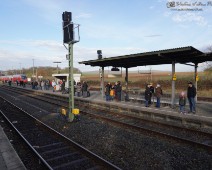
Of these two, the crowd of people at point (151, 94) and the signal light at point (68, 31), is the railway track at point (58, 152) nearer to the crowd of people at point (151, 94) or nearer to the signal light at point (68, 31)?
the signal light at point (68, 31)

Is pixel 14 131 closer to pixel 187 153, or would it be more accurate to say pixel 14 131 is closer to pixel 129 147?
pixel 129 147

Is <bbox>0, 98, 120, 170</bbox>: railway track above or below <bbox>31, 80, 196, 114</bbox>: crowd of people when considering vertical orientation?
below

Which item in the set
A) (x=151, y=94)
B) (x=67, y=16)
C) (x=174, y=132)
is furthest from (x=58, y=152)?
(x=151, y=94)

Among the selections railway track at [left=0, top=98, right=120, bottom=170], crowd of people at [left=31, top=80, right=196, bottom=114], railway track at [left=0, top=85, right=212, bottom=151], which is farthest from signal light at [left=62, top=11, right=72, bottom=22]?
crowd of people at [left=31, top=80, right=196, bottom=114]

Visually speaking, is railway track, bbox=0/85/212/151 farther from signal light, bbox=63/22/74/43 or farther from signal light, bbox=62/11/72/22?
signal light, bbox=62/11/72/22

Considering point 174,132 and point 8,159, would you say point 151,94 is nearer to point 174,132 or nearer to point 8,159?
point 174,132

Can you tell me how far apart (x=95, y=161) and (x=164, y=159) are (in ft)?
6.74

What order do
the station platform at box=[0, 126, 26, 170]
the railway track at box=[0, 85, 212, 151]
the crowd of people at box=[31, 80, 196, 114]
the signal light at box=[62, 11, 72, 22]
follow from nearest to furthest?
the station platform at box=[0, 126, 26, 170], the railway track at box=[0, 85, 212, 151], the signal light at box=[62, 11, 72, 22], the crowd of people at box=[31, 80, 196, 114]

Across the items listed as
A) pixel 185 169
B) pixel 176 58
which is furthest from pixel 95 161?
pixel 176 58

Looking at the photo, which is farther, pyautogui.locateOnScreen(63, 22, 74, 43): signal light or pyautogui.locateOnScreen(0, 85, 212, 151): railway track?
pyautogui.locateOnScreen(63, 22, 74, 43): signal light

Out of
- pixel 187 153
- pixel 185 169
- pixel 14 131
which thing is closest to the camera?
pixel 185 169

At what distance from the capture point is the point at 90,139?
945 centimetres

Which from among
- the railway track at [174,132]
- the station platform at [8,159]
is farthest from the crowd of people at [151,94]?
the station platform at [8,159]

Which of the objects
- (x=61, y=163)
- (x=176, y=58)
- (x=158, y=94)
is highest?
(x=176, y=58)
